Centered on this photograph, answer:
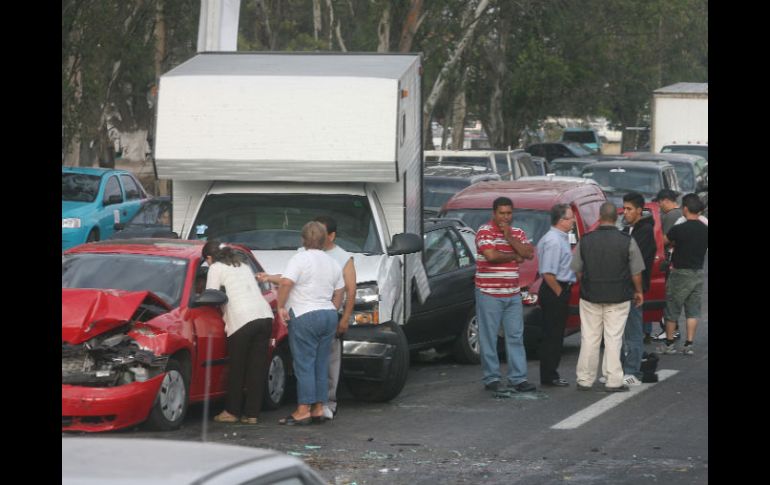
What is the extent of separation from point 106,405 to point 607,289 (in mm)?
5076

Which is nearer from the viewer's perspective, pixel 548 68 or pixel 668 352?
pixel 668 352

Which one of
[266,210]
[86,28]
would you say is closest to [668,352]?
[266,210]

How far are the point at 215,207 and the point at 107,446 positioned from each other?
9.26 metres

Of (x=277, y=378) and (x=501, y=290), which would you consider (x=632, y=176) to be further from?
(x=277, y=378)

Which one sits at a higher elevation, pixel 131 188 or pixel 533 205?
pixel 131 188

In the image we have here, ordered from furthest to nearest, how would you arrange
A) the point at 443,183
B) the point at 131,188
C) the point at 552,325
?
the point at 131,188, the point at 443,183, the point at 552,325

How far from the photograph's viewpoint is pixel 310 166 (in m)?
12.9

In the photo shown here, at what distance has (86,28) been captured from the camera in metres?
30.0

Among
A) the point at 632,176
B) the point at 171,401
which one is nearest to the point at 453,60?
the point at 632,176

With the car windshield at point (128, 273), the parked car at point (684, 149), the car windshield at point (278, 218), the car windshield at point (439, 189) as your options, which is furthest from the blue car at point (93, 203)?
the parked car at point (684, 149)

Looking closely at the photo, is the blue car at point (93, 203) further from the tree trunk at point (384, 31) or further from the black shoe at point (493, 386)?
the tree trunk at point (384, 31)

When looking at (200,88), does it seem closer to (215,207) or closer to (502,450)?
(215,207)

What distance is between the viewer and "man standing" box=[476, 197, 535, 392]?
42.3 feet
